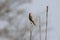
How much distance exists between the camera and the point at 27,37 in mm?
2518

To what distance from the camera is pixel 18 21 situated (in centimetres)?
276

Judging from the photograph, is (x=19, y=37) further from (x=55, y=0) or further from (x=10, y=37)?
(x=55, y=0)

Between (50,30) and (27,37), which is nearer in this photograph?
(27,37)

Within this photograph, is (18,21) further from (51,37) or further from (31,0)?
(51,37)

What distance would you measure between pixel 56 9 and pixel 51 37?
1.70ft

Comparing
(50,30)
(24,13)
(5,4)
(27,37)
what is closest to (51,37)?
(50,30)

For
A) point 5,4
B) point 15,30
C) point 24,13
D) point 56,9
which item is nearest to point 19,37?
point 15,30

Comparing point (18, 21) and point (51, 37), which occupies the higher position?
point (18, 21)

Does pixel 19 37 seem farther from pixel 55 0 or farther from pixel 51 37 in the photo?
pixel 55 0

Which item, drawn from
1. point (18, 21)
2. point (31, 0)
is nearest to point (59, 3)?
point (31, 0)

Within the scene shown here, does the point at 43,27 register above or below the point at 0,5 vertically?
below

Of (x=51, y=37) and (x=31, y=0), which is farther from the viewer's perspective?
(x=31, y=0)

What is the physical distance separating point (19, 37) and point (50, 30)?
549mm

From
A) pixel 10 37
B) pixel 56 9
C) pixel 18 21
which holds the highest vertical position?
pixel 56 9
